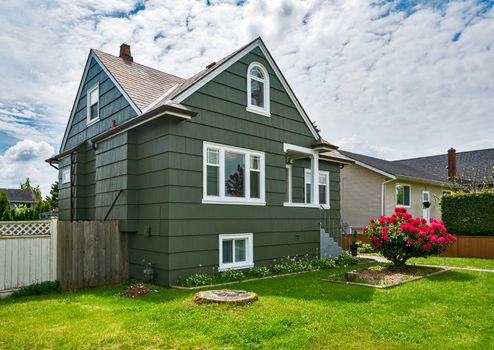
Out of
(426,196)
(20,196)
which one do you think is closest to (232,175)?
(426,196)

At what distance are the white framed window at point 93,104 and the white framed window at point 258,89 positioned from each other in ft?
16.2

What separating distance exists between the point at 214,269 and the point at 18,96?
11.3m

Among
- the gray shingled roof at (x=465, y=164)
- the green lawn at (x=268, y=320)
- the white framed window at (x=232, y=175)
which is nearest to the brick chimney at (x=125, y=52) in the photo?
the white framed window at (x=232, y=175)

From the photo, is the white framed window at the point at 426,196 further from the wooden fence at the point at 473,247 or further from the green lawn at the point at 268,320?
the green lawn at the point at 268,320

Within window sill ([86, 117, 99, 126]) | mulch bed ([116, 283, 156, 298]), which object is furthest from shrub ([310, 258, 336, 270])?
window sill ([86, 117, 99, 126])

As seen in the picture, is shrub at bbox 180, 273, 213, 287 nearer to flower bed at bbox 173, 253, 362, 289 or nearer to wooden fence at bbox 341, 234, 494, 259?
flower bed at bbox 173, 253, 362, 289

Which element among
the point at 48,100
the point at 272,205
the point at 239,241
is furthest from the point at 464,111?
the point at 48,100

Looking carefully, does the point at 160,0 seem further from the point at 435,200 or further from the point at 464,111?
the point at 435,200

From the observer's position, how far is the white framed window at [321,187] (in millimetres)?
13727

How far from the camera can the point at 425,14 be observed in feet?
33.7

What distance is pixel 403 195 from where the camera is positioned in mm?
21406

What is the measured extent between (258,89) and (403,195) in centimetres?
1387

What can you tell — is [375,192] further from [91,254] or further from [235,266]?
[91,254]

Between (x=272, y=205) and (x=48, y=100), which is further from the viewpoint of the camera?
(x=48, y=100)
